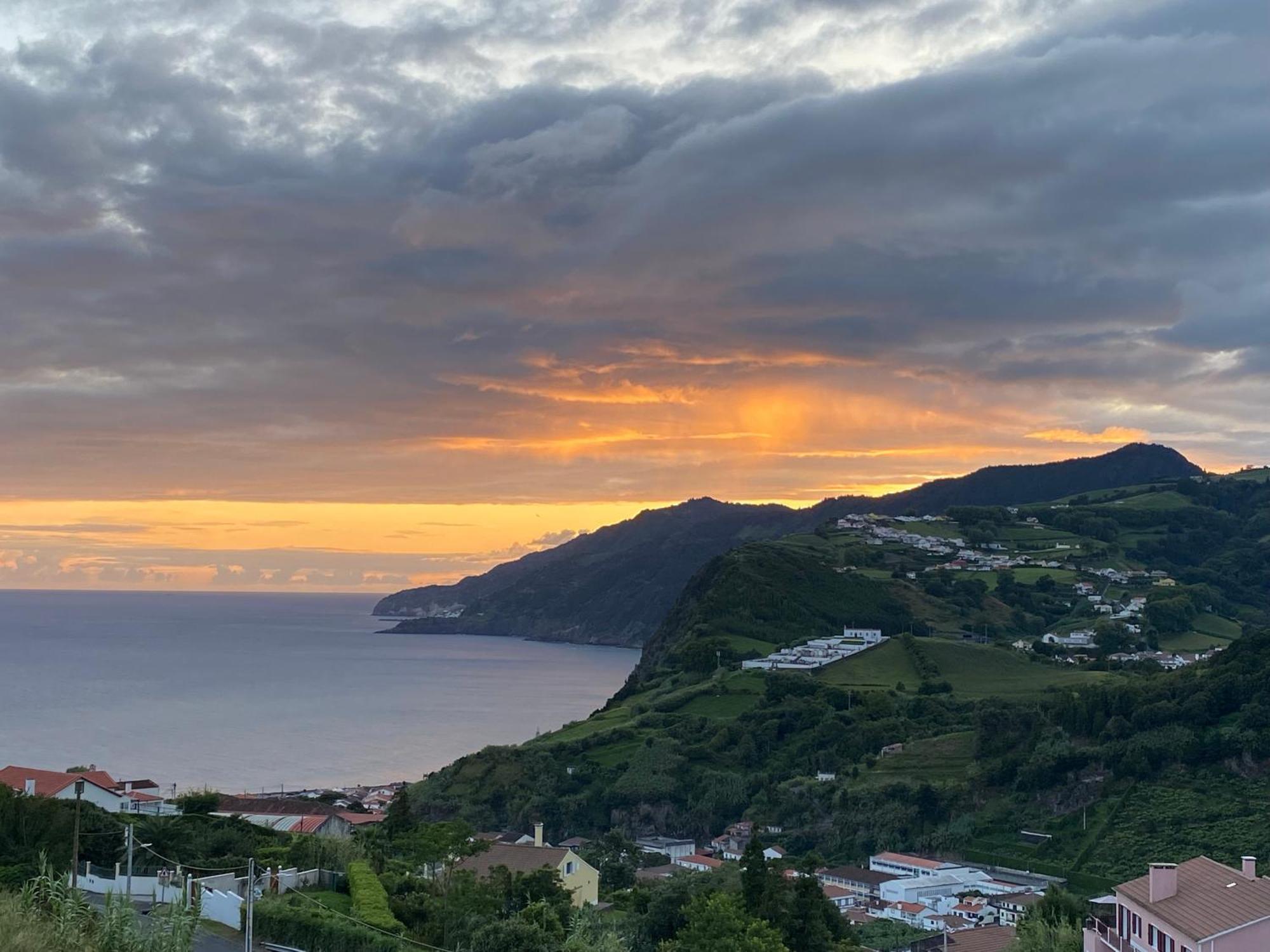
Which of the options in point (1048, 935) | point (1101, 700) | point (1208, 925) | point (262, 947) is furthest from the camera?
point (1101, 700)

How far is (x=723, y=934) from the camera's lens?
24.2 meters

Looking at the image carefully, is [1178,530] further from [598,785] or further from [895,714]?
[598,785]

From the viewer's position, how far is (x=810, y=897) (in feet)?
101

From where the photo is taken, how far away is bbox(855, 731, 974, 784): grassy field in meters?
83.4

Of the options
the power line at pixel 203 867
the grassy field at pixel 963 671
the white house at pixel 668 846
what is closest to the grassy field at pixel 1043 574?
the grassy field at pixel 963 671

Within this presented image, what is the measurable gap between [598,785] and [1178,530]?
12111 cm

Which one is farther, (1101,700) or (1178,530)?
→ (1178,530)

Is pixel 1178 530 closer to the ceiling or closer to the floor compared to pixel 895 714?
closer to the ceiling


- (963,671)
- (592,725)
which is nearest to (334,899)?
(592,725)

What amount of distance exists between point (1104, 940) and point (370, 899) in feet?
42.4

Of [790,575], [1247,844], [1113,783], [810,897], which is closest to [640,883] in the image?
[810,897]

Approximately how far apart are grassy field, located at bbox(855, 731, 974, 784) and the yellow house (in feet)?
158

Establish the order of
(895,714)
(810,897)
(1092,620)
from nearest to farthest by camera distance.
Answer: (810,897), (895,714), (1092,620)

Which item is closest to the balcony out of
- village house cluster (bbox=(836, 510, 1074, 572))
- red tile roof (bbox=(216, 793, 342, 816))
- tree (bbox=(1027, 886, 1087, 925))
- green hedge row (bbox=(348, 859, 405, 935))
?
tree (bbox=(1027, 886, 1087, 925))
